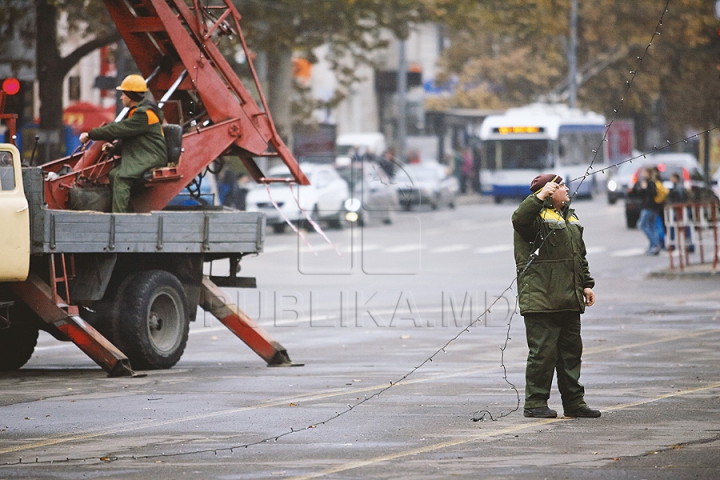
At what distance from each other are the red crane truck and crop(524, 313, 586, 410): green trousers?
420cm

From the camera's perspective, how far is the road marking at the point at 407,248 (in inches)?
1265

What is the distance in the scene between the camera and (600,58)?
6456 centimetres

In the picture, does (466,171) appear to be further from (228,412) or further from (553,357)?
(553,357)

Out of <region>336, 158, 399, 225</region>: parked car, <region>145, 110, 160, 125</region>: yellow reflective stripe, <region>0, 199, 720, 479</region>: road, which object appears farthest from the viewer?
<region>336, 158, 399, 225</region>: parked car

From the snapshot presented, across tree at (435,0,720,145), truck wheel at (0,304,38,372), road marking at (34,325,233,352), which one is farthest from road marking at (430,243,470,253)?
truck wheel at (0,304,38,372)

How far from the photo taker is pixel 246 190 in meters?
40.9

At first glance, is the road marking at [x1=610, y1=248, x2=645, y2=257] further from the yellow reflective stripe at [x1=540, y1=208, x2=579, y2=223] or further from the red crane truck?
the yellow reflective stripe at [x1=540, y1=208, x2=579, y2=223]

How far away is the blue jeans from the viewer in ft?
98.3

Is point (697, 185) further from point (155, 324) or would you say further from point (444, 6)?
point (155, 324)

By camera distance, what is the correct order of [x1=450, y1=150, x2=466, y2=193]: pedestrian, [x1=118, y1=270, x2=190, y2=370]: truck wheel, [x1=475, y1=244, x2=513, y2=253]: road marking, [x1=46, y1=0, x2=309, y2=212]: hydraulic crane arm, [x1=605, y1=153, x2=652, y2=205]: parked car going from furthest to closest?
[x1=450, y1=150, x2=466, y2=193]: pedestrian < [x1=605, y1=153, x2=652, y2=205]: parked car < [x1=475, y1=244, x2=513, y2=253]: road marking < [x1=46, y1=0, x2=309, y2=212]: hydraulic crane arm < [x1=118, y1=270, x2=190, y2=370]: truck wheel

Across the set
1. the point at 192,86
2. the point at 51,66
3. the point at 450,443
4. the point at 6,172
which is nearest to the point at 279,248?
the point at 51,66

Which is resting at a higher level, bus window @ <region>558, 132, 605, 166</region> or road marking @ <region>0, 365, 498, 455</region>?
bus window @ <region>558, 132, 605, 166</region>

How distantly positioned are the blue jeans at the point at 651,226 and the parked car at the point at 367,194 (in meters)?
9.13

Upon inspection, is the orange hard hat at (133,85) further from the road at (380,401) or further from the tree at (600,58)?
the tree at (600,58)
